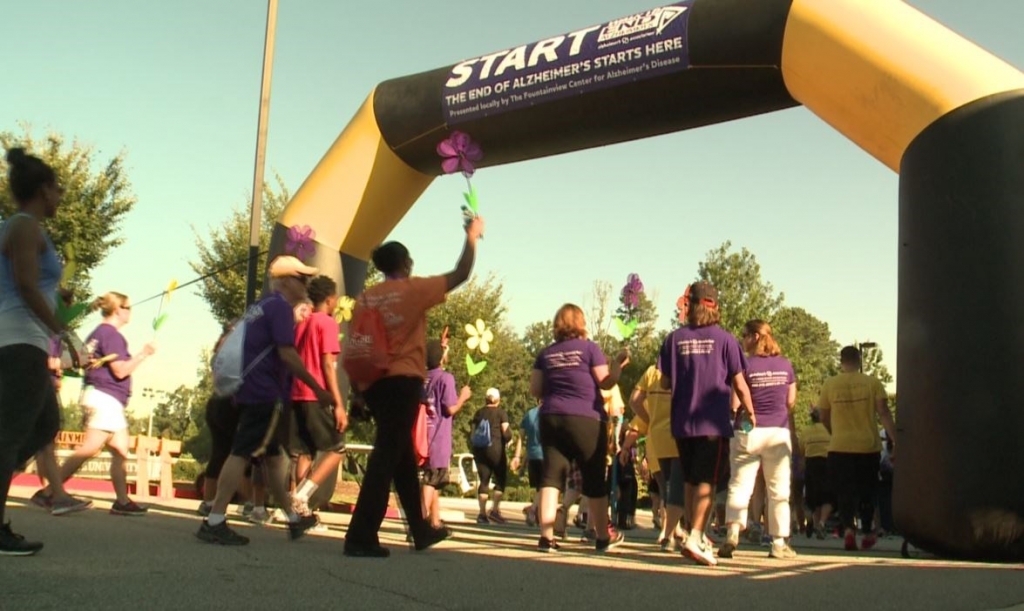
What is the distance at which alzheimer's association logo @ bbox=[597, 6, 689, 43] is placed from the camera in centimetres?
941

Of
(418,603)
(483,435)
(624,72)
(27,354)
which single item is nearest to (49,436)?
(27,354)

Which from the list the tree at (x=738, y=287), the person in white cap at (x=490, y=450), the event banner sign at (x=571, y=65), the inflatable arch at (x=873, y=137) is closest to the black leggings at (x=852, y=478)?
the inflatable arch at (x=873, y=137)

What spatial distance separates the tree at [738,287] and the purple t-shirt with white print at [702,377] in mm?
32768

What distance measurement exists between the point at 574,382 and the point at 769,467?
1743 millimetres

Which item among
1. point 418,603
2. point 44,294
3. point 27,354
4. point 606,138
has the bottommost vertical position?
point 418,603

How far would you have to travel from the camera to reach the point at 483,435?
12.2 meters

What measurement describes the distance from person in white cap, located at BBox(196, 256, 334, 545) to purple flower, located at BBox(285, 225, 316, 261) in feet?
14.5

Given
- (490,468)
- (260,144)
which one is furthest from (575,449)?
(260,144)

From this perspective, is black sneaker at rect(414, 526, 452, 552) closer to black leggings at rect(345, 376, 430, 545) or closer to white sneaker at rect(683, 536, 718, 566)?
black leggings at rect(345, 376, 430, 545)

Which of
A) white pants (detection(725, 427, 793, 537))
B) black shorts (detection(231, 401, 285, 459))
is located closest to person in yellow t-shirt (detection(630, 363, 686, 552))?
white pants (detection(725, 427, 793, 537))

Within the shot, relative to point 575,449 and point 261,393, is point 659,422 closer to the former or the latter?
point 575,449

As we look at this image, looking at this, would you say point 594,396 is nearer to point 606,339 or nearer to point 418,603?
point 418,603

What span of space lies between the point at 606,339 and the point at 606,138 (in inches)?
1084

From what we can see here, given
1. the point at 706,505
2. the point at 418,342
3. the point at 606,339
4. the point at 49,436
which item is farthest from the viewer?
the point at 606,339
